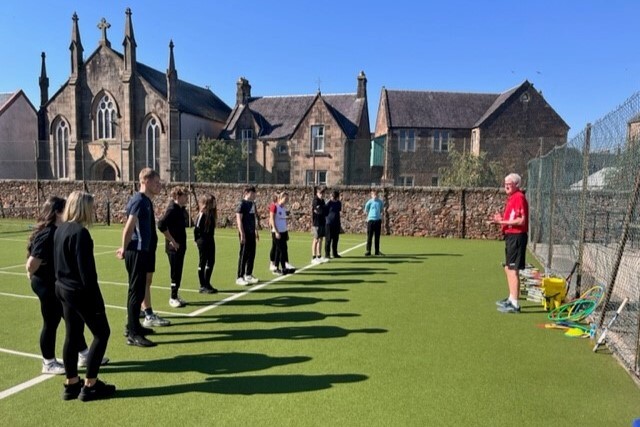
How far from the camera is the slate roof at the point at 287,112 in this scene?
120 ft

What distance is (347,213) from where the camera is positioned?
20672 millimetres

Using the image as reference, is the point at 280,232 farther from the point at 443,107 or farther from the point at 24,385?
the point at 443,107

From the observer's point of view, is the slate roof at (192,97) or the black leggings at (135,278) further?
the slate roof at (192,97)

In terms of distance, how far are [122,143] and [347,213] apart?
22226mm

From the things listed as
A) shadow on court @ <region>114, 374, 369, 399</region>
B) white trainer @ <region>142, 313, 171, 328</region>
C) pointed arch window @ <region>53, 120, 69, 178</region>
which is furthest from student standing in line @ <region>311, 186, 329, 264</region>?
pointed arch window @ <region>53, 120, 69, 178</region>

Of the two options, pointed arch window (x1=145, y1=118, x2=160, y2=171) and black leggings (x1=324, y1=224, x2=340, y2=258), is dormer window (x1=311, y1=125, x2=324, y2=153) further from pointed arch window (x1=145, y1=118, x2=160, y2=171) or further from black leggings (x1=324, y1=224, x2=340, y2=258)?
black leggings (x1=324, y1=224, x2=340, y2=258)

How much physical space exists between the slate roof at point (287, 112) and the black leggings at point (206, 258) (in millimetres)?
27527

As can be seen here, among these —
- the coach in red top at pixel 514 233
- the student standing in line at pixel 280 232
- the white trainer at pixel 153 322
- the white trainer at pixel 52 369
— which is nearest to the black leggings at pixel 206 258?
the white trainer at pixel 153 322

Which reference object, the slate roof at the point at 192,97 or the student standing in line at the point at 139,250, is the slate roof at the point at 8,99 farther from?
the student standing in line at the point at 139,250

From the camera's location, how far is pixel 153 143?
36469 mm

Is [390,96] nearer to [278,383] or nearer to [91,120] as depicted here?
[91,120]

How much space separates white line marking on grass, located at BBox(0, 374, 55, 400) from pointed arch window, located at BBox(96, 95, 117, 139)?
119 feet

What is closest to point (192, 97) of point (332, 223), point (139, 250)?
point (332, 223)

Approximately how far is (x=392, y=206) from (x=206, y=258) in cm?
1277
